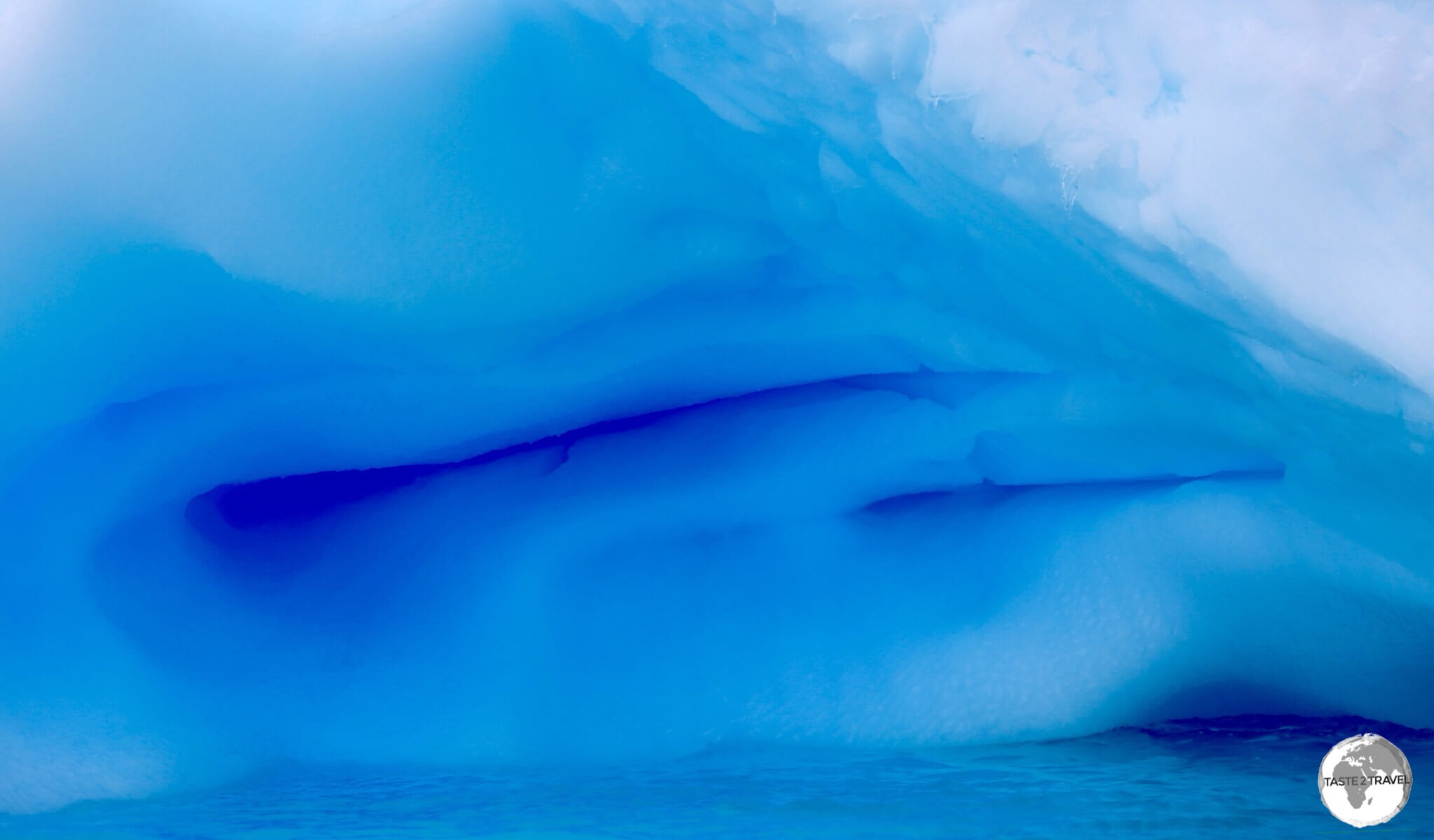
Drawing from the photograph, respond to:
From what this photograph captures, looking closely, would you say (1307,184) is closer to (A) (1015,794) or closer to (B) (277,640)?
(A) (1015,794)

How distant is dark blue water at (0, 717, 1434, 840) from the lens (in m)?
1.02

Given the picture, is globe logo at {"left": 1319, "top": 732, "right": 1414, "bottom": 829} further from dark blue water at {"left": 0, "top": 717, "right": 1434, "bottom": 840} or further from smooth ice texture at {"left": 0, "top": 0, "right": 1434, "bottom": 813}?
smooth ice texture at {"left": 0, "top": 0, "right": 1434, "bottom": 813}

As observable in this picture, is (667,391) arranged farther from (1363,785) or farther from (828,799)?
(1363,785)

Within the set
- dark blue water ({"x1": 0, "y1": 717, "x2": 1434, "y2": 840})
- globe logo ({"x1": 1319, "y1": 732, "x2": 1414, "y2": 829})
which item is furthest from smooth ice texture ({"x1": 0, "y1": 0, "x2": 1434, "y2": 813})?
globe logo ({"x1": 1319, "y1": 732, "x2": 1414, "y2": 829})

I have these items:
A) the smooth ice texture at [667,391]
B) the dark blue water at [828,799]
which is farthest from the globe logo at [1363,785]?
the smooth ice texture at [667,391]

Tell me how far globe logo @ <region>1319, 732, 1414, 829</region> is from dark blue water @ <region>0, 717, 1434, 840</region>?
14 millimetres

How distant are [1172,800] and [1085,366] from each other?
1.44 feet

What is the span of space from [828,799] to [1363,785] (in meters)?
0.48

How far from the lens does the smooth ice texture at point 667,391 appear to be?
0.99 metres

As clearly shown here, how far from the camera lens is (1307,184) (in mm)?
899

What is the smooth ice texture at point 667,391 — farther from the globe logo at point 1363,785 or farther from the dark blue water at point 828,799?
the globe logo at point 1363,785

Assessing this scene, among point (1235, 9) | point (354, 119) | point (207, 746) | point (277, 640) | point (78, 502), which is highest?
point (354, 119)

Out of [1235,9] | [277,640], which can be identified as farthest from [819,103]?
[277,640]

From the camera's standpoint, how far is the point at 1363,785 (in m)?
1.02
